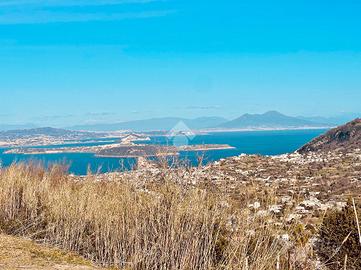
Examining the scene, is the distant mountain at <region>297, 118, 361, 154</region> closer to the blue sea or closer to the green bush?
the blue sea

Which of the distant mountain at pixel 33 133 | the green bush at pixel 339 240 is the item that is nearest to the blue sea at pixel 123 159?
the green bush at pixel 339 240

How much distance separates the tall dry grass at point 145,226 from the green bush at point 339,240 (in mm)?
1773

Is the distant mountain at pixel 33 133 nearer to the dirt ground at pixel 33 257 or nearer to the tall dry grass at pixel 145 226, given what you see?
the tall dry grass at pixel 145 226

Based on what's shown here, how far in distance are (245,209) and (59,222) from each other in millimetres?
3858

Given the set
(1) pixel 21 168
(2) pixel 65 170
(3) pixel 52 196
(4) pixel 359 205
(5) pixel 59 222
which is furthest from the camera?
(2) pixel 65 170

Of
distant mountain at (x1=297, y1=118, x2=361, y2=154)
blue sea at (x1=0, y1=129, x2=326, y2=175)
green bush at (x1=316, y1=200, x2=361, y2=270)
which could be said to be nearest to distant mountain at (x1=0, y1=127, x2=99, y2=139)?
blue sea at (x1=0, y1=129, x2=326, y2=175)

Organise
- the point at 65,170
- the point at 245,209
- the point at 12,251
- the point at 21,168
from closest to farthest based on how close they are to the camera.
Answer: the point at 245,209
the point at 12,251
the point at 21,168
the point at 65,170

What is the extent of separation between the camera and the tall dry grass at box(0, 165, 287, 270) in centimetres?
621

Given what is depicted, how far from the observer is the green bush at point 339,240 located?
737cm

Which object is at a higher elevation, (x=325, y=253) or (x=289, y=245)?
(x=289, y=245)

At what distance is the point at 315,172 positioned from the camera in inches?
651

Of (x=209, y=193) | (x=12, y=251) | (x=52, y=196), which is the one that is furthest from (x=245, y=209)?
(x=52, y=196)

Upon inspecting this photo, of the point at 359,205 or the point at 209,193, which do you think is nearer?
the point at 209,193

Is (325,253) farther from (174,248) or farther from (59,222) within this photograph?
(59,222)
